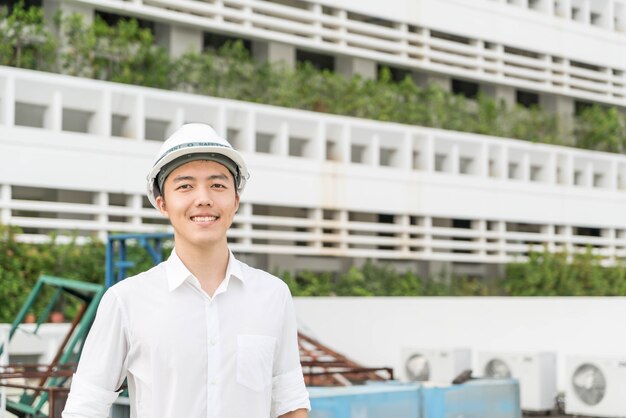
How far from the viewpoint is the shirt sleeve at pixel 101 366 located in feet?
8.59

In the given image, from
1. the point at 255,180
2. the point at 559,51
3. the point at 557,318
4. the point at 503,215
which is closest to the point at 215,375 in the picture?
the point at 557,318

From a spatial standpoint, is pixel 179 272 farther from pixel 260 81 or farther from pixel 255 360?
pixel 260 81

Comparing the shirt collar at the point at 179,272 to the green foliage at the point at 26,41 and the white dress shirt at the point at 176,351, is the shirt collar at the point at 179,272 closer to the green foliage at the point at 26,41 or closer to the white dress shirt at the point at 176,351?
the white dress shirt at the point at 176,351

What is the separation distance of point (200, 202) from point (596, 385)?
41.7 ft

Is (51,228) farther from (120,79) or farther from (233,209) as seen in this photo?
(233,209)

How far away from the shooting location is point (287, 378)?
282 centimetres

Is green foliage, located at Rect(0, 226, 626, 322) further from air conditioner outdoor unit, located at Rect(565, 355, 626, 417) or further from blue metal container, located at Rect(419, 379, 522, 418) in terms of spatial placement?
blue metal container, located at Rect(419, 379, 522, 418)

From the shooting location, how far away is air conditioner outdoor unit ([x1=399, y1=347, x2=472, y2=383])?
1650cm

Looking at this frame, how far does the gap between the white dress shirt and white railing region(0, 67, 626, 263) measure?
1832 cm

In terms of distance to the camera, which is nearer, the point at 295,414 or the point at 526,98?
the point at 295,414

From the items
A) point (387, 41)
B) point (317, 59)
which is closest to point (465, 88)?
point (387, 41)

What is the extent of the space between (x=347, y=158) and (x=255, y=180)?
2653 mm

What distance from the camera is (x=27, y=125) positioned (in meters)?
22.1

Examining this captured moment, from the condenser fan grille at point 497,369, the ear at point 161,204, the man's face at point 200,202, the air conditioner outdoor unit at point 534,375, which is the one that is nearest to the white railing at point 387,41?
the condenser fan grille at point 497,369
